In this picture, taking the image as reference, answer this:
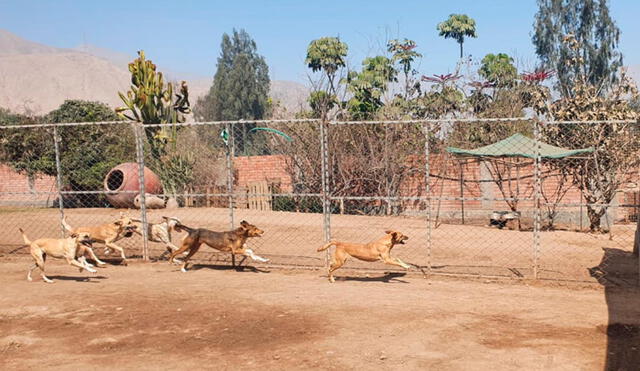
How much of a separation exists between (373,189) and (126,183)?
8.51 m

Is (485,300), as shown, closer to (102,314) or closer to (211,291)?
(211,291)

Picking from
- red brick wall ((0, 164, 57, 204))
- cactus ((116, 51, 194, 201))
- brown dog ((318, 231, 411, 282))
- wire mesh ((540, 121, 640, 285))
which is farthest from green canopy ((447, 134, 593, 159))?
red brick wall ((0, 164, 57, 204))

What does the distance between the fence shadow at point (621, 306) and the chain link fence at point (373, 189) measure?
0.10 meters

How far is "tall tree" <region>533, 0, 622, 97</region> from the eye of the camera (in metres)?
49.7

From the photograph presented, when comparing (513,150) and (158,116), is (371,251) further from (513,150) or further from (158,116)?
(158,116)

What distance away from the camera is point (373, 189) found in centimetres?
2056

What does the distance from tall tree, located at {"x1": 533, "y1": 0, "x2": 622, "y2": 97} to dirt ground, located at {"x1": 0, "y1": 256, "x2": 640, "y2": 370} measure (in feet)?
148

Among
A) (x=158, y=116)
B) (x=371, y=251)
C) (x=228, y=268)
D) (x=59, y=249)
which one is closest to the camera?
(x=371, y=251)

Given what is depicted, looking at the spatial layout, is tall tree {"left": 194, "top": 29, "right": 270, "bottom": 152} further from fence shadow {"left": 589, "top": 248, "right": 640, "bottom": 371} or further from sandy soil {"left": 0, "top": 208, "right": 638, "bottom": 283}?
fence shadow {"left": 589, "top": 248, "right": 640, "bottom": 371}

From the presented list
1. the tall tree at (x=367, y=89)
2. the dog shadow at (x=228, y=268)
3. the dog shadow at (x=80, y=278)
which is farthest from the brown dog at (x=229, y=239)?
the tall tree at (x=367, y=89)

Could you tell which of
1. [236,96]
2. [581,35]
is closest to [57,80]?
[236,96]

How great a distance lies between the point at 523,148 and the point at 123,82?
161 m

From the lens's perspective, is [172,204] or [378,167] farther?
Result: [378,167]

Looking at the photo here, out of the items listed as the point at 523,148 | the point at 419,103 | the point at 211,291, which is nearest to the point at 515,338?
the point at 211,291
